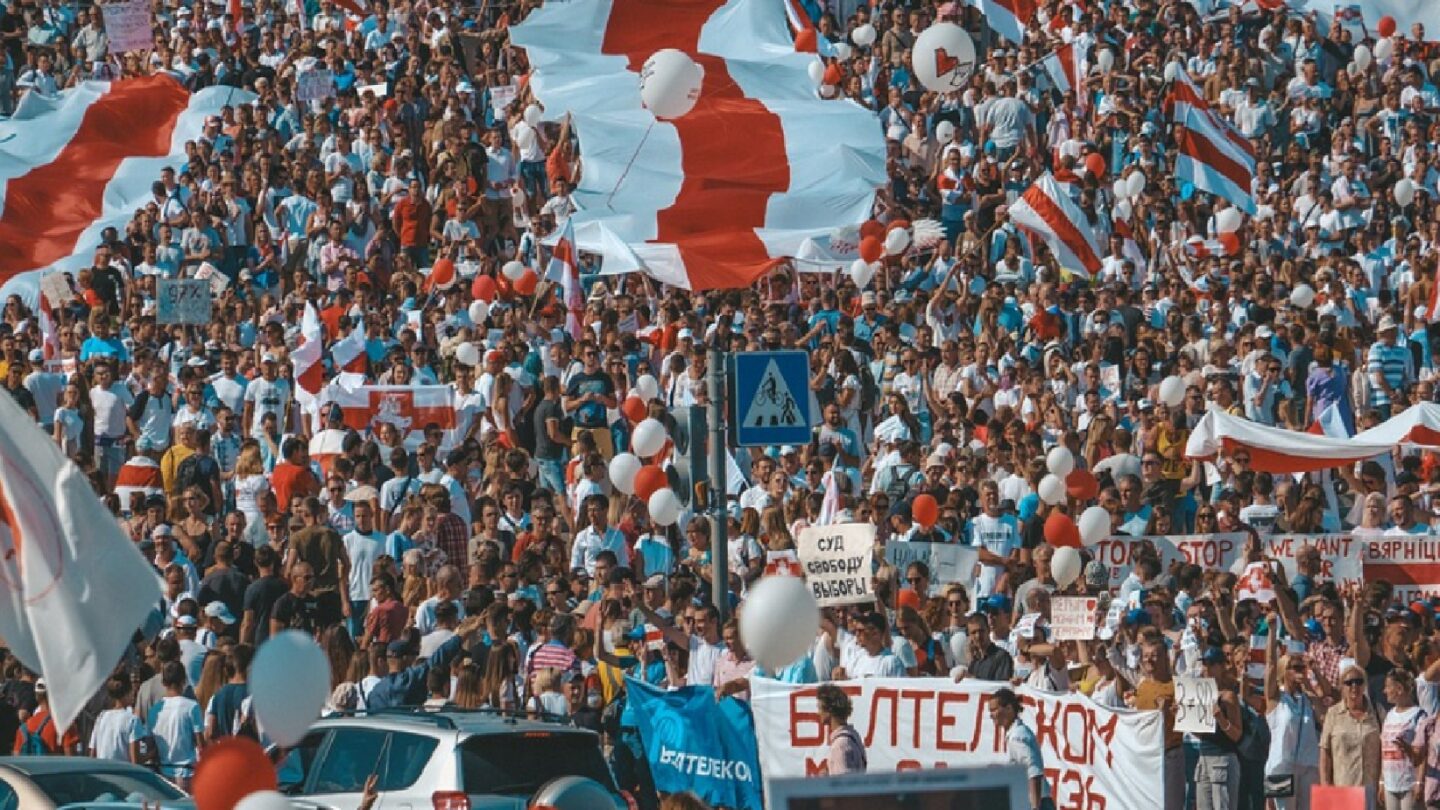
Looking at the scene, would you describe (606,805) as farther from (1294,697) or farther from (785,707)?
(1294,697)

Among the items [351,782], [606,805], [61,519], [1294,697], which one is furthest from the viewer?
[1294,697]

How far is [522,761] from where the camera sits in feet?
43.8

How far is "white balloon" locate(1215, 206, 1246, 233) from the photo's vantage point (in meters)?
25.9

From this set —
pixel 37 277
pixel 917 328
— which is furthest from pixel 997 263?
pixel 37 277

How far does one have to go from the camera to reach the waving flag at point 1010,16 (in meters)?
30.5

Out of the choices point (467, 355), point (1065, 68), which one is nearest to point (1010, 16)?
point (1065, 68)

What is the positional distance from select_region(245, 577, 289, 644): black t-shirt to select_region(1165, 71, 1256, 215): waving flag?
1186 centimetres

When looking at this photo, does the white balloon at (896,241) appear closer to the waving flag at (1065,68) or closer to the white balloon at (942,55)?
the white balloon at (942,55)

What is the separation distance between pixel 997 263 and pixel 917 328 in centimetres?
190

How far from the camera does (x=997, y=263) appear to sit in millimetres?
25359

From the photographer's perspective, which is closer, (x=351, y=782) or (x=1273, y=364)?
(x=351, y=782)

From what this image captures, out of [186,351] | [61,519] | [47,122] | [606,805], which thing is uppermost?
[47,122]

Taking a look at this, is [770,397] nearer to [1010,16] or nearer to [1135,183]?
[1135,183]

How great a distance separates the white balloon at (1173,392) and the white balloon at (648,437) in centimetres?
366
